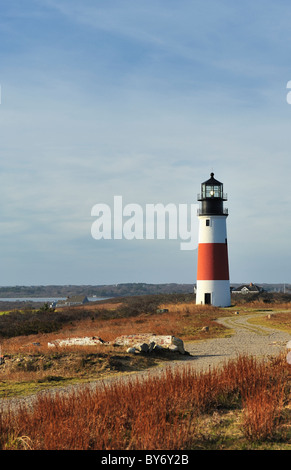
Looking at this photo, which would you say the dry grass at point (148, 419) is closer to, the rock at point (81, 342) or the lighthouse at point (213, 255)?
the rock at point (81, 342)

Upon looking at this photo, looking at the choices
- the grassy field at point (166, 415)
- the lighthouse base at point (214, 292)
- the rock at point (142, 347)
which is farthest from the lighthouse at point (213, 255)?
the grassy field at point (166, 415)

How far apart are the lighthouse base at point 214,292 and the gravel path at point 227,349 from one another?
15897mm

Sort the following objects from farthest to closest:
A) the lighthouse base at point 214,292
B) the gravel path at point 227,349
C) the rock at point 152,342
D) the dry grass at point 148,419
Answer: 1. the lighthouse base at point 214,292
2. the rock at point 152,342
3. the gravel path at point 227,349
4. the dry grass at point 148,419

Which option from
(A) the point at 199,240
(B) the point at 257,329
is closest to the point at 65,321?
(A) the point at 199,240

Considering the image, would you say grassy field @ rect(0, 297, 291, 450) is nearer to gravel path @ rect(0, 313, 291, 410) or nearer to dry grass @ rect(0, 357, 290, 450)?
dry grass @ rect(0, 357, 290, 450)

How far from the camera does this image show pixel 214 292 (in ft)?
162

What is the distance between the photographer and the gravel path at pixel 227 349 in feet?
50.1

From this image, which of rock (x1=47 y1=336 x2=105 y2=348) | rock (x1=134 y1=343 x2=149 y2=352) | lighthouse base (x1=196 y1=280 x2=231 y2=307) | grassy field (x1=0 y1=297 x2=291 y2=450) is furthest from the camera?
lighthouse base (x1=196 y1=280 x2=231 y2=307)

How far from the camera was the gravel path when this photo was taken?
50.1 feet

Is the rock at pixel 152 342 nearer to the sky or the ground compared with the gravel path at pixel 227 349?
nearer to the sky

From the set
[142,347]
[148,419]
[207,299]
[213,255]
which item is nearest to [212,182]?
[213,255]

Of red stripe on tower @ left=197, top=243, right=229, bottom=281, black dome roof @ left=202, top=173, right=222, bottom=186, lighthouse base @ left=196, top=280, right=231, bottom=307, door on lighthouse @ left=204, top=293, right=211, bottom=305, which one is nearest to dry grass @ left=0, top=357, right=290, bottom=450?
red stripe on tower @ left=197, top=243, right=229, bottom=281

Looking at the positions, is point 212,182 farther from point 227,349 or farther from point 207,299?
point 227,349

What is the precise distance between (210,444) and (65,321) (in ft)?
120
